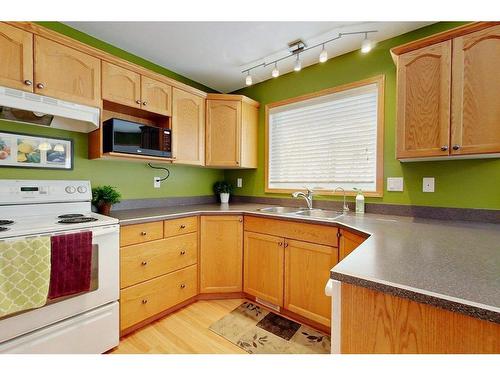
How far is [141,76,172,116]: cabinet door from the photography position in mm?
1948

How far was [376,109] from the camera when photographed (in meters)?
2.02

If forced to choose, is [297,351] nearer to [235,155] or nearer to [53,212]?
[235,155]

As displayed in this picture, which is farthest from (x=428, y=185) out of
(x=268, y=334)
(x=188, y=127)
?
(x=188, y=127)

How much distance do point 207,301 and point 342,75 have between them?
2.52 meters

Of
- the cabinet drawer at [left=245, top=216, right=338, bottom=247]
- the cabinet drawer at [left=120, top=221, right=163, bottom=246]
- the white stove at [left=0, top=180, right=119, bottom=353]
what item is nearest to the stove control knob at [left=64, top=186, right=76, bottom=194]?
the white stove at [left=0, top=180, right=119, bottom=353]

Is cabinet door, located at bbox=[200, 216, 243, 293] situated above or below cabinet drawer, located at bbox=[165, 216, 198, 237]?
below

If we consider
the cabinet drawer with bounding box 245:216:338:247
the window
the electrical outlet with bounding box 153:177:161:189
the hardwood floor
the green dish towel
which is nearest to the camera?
the green dish towel

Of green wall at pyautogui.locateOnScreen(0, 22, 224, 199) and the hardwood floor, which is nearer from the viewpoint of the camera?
the hardwood floor

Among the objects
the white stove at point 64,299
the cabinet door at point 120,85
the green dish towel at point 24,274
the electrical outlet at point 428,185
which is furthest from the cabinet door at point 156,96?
the electrical outlet at point 428,185

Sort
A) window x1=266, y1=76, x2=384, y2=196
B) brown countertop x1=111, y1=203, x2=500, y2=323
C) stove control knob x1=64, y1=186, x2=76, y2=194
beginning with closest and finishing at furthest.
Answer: brown countertop x1=111, y1=203, x2=500, y2=323
stove control knob x1=64, y1=186, x2=76, y2=194
window x1=266, y1=76, x2=384, y2=196

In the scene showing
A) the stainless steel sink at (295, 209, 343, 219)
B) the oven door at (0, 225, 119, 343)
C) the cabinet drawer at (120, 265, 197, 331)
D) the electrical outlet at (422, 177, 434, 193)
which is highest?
the electrical outlet at (422, 177, 434, 193)

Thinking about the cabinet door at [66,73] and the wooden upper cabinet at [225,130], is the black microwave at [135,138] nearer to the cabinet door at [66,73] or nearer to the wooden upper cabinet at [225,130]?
the cabinet door at [66,73]

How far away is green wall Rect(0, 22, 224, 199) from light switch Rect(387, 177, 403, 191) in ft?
6.55

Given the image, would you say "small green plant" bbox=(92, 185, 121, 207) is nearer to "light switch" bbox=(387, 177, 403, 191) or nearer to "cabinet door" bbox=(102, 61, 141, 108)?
"cabinet door" bbox=(102, 61, 141, 108)
